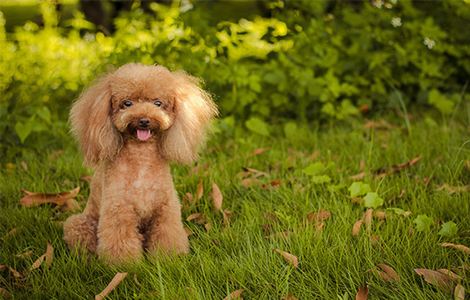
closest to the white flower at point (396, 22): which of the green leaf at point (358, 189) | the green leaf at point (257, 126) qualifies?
the green leaf at point (257, 126)

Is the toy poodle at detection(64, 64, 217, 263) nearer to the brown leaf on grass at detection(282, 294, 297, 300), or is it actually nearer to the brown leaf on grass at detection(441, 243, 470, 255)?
the brown leaf on grass at detection(282, 294, 297, 300)

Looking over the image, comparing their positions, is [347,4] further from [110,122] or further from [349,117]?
[110,122]

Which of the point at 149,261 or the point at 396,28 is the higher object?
the point at 396,28

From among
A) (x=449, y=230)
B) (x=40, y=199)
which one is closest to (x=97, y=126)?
(x=40, y=199)

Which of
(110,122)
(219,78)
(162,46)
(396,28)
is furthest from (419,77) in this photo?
(110,122)

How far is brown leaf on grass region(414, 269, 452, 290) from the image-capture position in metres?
2.30

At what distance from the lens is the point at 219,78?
479 cm

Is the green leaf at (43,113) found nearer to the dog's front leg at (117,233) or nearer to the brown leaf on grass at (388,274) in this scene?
the dog's front leg at (117,233)

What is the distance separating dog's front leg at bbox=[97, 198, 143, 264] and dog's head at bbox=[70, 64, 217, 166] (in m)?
0.27

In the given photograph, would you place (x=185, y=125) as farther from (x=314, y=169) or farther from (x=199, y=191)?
(x=314, y=169)

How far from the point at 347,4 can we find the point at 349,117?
4.60ft

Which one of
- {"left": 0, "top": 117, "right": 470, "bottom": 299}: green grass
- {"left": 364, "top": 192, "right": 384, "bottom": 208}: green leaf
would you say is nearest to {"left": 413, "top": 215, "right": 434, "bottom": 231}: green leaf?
{"left": 0, "top": 117, "right": 470, "bottom": 299}: green grass

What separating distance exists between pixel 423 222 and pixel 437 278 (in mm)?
560

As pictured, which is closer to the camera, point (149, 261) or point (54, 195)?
point (149, 261)
